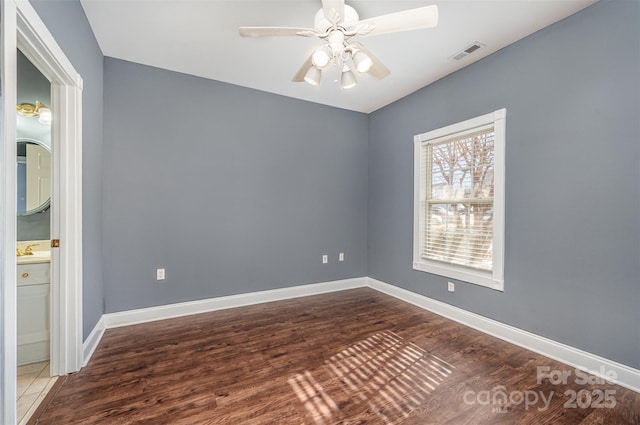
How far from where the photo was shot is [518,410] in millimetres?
1684

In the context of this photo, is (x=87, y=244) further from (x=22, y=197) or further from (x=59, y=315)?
(x=22, y=197)

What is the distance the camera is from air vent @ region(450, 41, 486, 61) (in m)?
2.60

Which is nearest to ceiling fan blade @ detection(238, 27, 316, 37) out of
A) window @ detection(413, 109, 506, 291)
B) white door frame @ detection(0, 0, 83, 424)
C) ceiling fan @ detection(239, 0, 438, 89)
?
ceiling fan @ detection(239, 0, 438, 89)

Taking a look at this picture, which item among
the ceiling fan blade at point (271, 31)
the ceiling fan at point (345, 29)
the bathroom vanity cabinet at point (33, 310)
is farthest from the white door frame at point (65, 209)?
the ceiling fan at point (345, 29)

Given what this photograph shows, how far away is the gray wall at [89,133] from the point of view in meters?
1.88

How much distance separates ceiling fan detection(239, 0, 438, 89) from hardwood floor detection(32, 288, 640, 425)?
234cm

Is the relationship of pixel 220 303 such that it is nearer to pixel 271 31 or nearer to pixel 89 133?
pixel 89 133

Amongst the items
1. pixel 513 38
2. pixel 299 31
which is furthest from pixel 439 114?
pixel 299 31

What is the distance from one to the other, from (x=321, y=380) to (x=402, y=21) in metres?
2.54

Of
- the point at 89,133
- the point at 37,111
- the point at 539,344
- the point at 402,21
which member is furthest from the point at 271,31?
the point at 539,344

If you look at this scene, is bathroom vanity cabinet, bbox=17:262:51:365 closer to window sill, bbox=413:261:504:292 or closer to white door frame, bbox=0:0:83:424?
white door frame, bbox=0:0:83:424

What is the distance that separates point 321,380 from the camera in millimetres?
1969

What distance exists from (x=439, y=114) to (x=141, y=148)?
346 centimetres

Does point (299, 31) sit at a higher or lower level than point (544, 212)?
higher
